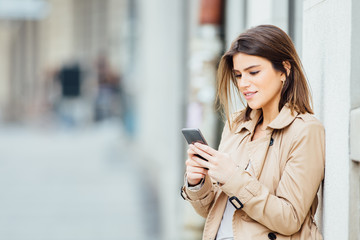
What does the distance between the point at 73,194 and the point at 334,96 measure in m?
8.64

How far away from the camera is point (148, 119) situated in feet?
39.8

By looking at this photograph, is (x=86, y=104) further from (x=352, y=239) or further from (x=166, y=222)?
(x=352, y=239)

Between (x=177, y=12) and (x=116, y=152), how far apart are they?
256 inches

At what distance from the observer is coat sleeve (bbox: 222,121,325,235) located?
2.21 m

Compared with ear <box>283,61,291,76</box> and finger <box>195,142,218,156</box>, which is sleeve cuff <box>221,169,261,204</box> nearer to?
finger <box>195,142,218,156</box>

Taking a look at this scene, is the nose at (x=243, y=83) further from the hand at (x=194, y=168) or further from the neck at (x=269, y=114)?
the hand at (x=194, y=168)

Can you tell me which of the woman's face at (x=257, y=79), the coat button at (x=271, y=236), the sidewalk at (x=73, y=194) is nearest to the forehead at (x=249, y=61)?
the woman's face at (x=257, y=79)

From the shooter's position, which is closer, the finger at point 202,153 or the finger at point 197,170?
the finger at point 202,153

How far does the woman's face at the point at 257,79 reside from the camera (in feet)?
7.77

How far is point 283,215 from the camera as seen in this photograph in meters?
2.20

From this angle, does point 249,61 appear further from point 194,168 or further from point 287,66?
point 194,168

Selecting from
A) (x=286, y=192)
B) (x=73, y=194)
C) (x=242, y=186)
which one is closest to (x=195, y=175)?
(x=242, y=186)

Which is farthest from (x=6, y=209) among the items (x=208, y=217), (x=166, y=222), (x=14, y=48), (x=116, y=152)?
(x=14, y=48)

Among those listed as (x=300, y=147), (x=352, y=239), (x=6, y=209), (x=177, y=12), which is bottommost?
(x=6, y=209)
